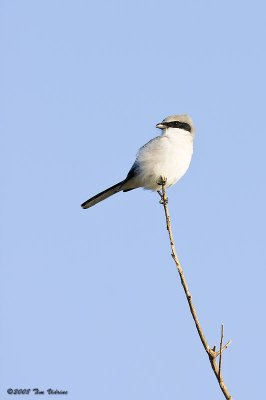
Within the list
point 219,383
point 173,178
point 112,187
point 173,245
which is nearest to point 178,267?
point 173,245

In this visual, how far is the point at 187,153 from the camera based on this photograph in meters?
7.12

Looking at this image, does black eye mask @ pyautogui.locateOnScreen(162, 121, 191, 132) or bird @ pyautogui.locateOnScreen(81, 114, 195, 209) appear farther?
black eye mask @ pyautogui.locateOnScreen(162, 121, 191, 132)

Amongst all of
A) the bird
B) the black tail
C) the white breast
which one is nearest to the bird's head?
the bird

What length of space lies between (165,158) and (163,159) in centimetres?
2

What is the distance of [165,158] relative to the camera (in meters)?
6.94

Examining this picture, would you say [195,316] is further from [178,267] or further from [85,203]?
[85,203]

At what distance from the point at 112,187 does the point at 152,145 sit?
2.56ft

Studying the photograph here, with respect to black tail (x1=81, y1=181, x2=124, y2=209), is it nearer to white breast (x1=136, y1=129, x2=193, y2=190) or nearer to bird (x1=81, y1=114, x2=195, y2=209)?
bird (x1=81, y1=114, x2=195, y2=209)

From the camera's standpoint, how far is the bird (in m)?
6.97

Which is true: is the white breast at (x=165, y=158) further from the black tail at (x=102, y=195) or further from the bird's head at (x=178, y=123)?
the black tail at (x=102, y=195)

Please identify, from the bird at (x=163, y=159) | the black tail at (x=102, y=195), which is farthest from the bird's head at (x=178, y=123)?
the black tail at (x=102, y=195)

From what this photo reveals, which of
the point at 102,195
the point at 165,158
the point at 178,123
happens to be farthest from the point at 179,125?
the point at 102,195

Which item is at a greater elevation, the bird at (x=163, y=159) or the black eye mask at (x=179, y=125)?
the black eye mask at (x=179, y=125)

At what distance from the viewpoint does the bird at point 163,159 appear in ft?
22.9
